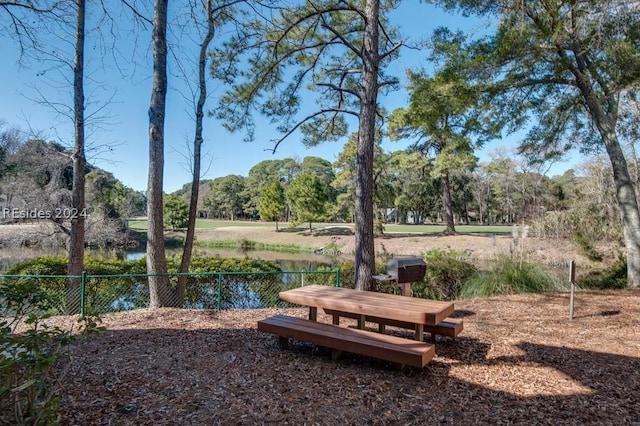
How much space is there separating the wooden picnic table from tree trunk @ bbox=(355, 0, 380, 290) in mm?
1327

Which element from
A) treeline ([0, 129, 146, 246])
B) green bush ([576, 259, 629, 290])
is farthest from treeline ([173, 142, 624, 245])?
treeline ([0, 129, 146, 246])

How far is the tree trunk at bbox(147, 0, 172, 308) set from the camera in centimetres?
522

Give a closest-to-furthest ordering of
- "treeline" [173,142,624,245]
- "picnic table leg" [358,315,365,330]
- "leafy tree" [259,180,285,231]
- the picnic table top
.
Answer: the picnic table top → "picnic table leg" [358,315,365,330] → "treeline" [173,142,624,245] → "leafy tree" [259,180,285,231]

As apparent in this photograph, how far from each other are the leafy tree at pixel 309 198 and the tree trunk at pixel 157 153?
72.5ft

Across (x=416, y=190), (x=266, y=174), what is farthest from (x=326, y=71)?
(x=266, y=174)

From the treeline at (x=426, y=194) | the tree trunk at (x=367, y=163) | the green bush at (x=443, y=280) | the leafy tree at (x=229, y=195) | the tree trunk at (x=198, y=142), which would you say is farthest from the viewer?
the leafy tree at (x=229, y=195)

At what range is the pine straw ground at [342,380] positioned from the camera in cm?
218

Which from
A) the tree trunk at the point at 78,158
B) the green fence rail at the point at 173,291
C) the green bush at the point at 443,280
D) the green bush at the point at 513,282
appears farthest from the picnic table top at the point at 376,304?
the green bush at the point at 443,280

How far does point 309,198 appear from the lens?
27.3m

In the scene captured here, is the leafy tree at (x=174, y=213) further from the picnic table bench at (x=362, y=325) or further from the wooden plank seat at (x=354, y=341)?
the wooden plank seat at (x=354, y=341)

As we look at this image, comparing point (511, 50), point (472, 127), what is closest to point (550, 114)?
point (472, 127)

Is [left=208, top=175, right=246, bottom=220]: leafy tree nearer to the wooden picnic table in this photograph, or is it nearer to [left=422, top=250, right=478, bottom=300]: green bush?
[left=422, top=250, right=478, bottom=300]: green bush

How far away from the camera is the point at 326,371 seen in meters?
2.81

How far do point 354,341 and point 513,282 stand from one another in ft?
16.3
